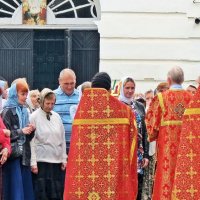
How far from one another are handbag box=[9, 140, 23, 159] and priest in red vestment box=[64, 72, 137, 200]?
46.2 inches

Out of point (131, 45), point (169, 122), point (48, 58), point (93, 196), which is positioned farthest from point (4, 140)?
point (48, 58)

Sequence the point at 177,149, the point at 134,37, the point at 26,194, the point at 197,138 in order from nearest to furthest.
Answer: the point at 197,138 < the point at 177,149 < the point at 26,194 < the point at 134,37

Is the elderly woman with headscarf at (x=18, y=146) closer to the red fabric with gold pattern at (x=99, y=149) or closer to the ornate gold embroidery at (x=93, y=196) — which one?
the red fabric with gold pattern at (x=99, y=149)

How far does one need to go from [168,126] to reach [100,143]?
2.71 feet

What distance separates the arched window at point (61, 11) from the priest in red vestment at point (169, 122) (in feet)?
25.4

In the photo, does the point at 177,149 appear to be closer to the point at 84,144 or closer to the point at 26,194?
the point at 84,144

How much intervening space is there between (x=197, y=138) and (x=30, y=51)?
8816mm

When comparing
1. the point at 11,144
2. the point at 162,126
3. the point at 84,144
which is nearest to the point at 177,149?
the point at 162,126

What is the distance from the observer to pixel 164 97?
40.2 feet

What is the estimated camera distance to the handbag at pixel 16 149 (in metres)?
12.9

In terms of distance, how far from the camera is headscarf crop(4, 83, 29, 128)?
13.1 meters

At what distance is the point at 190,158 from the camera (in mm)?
11477

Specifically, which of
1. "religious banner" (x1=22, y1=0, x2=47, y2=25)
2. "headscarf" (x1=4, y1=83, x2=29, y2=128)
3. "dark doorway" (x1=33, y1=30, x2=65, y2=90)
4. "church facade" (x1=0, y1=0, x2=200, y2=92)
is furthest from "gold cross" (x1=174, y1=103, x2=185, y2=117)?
"religious banner" (x1=22, y1=0, x2=47, y2=25)

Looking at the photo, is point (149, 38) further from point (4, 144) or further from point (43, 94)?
point (4, 144)
